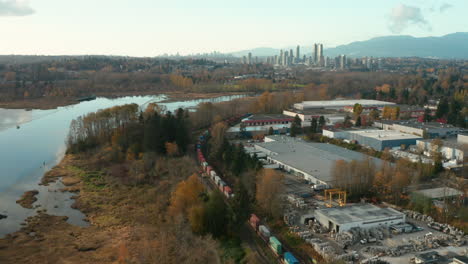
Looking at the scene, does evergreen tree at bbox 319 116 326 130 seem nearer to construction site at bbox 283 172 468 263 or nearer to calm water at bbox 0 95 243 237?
construction site at bbox 283 172 468 263

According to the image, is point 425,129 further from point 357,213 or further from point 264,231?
point 264,231

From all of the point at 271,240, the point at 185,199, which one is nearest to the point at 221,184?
the point at 185,199

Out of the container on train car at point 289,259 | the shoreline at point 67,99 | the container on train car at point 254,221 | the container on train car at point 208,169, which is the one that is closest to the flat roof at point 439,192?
the container on train car at point 254,221

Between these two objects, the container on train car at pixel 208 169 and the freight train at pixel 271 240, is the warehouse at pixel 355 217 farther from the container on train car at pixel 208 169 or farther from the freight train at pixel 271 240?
the container on train car at pixel 208 169

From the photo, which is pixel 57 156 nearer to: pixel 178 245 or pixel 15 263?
pixel 15 263

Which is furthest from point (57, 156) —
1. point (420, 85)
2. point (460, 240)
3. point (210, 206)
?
point (420, 85)

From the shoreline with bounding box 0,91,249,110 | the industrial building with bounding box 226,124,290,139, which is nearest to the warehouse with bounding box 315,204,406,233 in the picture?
the industrial building with bounding box 226,124,290,139
